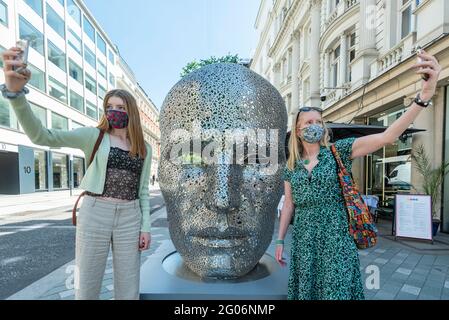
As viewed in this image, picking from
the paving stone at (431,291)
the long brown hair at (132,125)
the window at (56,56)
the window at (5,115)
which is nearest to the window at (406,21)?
the paving stone at (431,291)

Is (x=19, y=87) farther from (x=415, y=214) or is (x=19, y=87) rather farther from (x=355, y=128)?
(x=415, y=214)

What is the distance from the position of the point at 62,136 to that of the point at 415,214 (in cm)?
635

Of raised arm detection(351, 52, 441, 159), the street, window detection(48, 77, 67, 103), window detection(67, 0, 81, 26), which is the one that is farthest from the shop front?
window detection(67, 0, 81, 26)

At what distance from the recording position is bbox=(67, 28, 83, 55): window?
2241 centimetres

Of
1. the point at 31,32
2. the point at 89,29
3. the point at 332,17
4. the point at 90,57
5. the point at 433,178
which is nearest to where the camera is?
the point at 433,178

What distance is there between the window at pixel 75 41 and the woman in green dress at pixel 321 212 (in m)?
25.9

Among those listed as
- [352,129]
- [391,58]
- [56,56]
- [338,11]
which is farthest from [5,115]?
[391,58]

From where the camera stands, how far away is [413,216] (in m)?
5.63

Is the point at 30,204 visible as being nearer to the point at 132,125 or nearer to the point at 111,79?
the point at 132,125

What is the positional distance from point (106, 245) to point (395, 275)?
3875 millimetres

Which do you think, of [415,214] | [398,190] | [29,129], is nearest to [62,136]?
[29,129]

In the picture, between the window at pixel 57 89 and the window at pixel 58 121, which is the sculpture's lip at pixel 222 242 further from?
the window at pixel 57 89

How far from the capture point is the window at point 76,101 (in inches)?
901

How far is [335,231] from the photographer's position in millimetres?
1612
